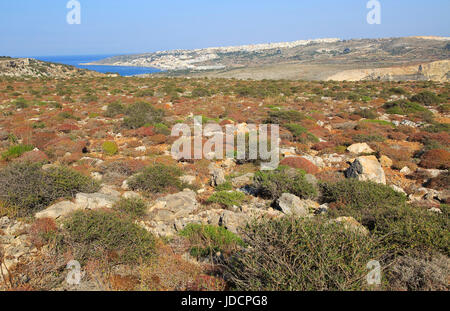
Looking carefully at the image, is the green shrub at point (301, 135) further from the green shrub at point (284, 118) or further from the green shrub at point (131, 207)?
the green shrub at point (131, 207)

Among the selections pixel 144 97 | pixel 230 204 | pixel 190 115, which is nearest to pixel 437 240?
pixel 230 204

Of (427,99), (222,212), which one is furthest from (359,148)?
(427,99)

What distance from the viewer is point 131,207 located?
5613 millimetres

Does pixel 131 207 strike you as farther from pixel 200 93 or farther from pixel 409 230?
pixel 200 93

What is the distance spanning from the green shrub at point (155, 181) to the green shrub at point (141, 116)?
7.67 metres

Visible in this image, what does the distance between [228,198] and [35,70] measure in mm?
58392

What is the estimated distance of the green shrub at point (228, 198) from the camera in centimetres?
654

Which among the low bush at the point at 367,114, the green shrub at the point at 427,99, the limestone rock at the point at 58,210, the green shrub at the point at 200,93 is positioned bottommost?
the limestone rock at the point at 58,210

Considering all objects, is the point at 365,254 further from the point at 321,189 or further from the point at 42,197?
the point at 42,197

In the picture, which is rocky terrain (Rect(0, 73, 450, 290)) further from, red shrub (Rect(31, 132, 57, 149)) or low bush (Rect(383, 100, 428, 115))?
low bush (Rect(383, 100, 428, 115))

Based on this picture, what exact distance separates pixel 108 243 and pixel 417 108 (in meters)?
22.1

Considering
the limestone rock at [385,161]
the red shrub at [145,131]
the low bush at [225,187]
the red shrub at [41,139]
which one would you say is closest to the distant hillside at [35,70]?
the red shrub at [41,139]

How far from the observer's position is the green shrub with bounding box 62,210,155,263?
3.95 m
